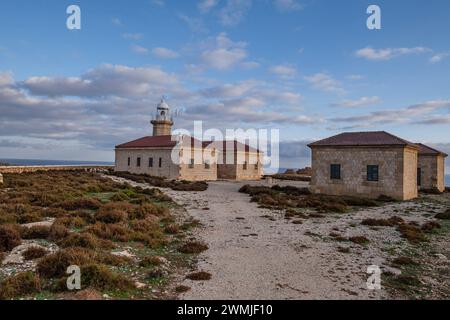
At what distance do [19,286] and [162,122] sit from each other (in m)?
39.5

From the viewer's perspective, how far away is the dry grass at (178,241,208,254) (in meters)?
8.86

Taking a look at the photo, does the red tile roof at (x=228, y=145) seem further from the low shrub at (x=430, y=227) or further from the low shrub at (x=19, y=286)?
the low shrub at (x=19, y=286)

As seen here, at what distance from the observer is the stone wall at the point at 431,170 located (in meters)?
28.0

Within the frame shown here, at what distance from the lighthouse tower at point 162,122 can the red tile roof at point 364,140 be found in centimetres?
2580

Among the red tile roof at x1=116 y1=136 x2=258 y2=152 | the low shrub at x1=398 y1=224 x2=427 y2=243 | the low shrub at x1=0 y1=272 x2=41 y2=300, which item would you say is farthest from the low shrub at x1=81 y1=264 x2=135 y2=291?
the red tile roof at x1=116 y1=136 x2=258 y2=152

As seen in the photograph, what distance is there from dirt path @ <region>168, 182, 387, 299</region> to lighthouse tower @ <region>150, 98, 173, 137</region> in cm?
3217

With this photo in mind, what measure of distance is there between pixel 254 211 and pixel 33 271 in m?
10.8

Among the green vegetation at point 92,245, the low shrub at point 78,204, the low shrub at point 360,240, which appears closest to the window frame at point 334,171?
the low shrub at point 360,240

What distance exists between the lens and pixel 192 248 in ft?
29.5

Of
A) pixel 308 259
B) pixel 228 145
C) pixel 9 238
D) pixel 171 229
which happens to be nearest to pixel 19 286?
pixel 9 238

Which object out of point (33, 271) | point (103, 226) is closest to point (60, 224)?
point (103, 226)

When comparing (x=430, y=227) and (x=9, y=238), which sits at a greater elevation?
(x=9, y=238)

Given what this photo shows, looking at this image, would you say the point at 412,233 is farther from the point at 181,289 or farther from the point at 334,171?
the point at 334,171
